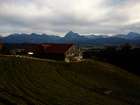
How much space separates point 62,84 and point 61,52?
35974 millimetres

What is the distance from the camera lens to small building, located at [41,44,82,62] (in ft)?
317

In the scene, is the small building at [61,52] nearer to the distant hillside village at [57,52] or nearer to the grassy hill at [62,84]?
the distant hillside village at [57,52]

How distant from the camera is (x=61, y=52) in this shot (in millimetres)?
97000

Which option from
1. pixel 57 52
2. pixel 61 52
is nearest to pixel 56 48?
pixel 57 52

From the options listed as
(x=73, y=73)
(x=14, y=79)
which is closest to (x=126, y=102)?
(x=14, y=79)

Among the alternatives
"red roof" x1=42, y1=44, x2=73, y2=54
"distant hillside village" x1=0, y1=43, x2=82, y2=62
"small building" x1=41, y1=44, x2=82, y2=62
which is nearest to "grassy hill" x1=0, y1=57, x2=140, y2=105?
"small building" x1=41, y1=44, x2=82, y2=62

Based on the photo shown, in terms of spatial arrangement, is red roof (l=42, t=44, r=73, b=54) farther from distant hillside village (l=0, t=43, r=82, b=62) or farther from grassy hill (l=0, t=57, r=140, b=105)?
grassy hill (l=0, t=57, r=140, b=105)

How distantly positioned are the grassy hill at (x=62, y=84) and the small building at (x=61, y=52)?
7.36 meters

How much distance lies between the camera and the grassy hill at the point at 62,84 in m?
44.3

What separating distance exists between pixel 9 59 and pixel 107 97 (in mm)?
36330

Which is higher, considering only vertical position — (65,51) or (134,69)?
(65,51)

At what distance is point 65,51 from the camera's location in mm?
97125

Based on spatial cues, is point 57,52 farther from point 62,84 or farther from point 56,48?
point 62,84

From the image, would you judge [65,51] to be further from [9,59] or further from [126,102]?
[126,102]
